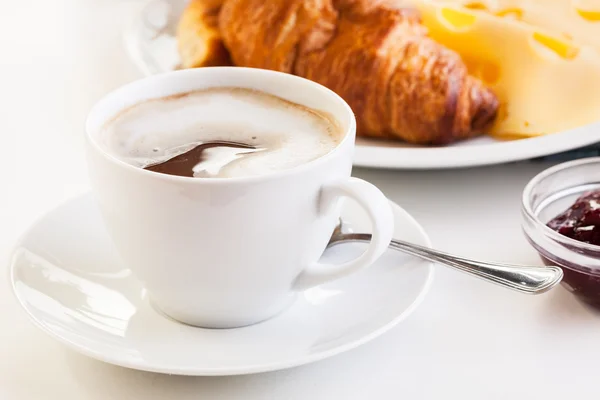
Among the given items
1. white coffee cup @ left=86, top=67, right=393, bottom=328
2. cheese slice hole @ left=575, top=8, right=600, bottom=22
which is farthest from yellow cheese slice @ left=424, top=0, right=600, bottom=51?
white coffee cup @ left=86, top=67, right=393, bottom=328

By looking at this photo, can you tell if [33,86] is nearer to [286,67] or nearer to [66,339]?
[286,67]

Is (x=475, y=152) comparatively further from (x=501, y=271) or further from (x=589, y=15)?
(x=589, y=15)

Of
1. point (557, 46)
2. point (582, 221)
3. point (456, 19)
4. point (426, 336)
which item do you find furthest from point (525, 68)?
point (426, 336)

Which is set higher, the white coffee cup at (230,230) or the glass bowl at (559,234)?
the white coffee cup at (230,230)

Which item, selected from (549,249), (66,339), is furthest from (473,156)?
(66,339)

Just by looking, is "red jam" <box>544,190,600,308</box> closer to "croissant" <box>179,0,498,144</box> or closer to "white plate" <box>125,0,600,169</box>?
"white plate" <box>125,0,600,169</box>

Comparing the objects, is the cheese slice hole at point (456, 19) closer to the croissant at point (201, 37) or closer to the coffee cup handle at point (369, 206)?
the croissant at point (201, 37)

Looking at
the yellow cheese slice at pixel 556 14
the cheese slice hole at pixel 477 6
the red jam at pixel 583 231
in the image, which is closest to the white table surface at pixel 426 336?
the red jam at pixel 583 231
